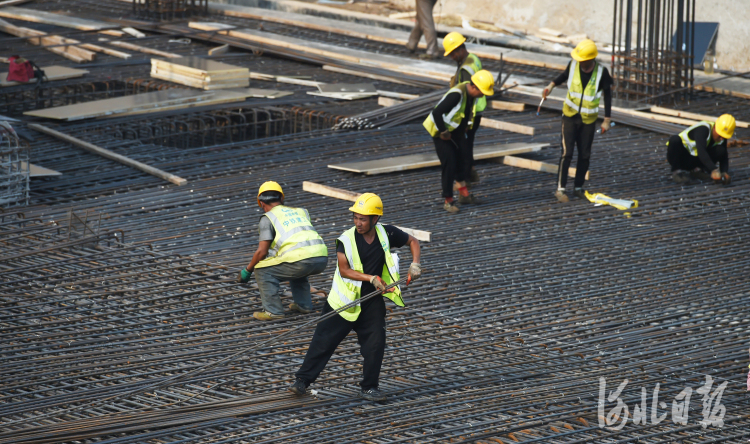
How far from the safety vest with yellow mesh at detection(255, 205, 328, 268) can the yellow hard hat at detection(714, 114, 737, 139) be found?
495 centimetres

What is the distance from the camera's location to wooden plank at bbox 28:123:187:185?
10609 mm

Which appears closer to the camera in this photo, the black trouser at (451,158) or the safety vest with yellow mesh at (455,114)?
the safety vest with yellow mesh at (455,114)

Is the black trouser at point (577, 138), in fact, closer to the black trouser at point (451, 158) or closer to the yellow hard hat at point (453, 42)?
the black trouser at point (451, 158)

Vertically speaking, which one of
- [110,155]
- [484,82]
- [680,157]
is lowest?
[110,155]

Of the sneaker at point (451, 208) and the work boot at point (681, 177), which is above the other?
the work boot at point (681, 177)

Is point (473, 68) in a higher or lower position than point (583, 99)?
higher

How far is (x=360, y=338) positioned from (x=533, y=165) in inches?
221

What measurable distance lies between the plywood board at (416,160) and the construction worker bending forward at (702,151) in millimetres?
1650

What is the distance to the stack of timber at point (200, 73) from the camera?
1426 centimetres

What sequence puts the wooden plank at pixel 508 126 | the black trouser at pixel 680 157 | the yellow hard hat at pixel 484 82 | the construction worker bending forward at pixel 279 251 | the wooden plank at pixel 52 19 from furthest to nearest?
the wooden plank at pixel 52 19
the wooden plank at pixel 508 126
the black trouser at pixel 680 157
the yellow hard hat at pixel 484 82
the construction worker bending forward at pixel 279 251

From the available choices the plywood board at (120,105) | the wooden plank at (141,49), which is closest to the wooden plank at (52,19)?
the wooden plank at (141,49)

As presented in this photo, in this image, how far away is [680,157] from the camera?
10.6 m

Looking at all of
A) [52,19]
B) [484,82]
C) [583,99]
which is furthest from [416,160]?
[52,19]

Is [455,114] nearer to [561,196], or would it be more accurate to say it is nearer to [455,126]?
[455,126]
